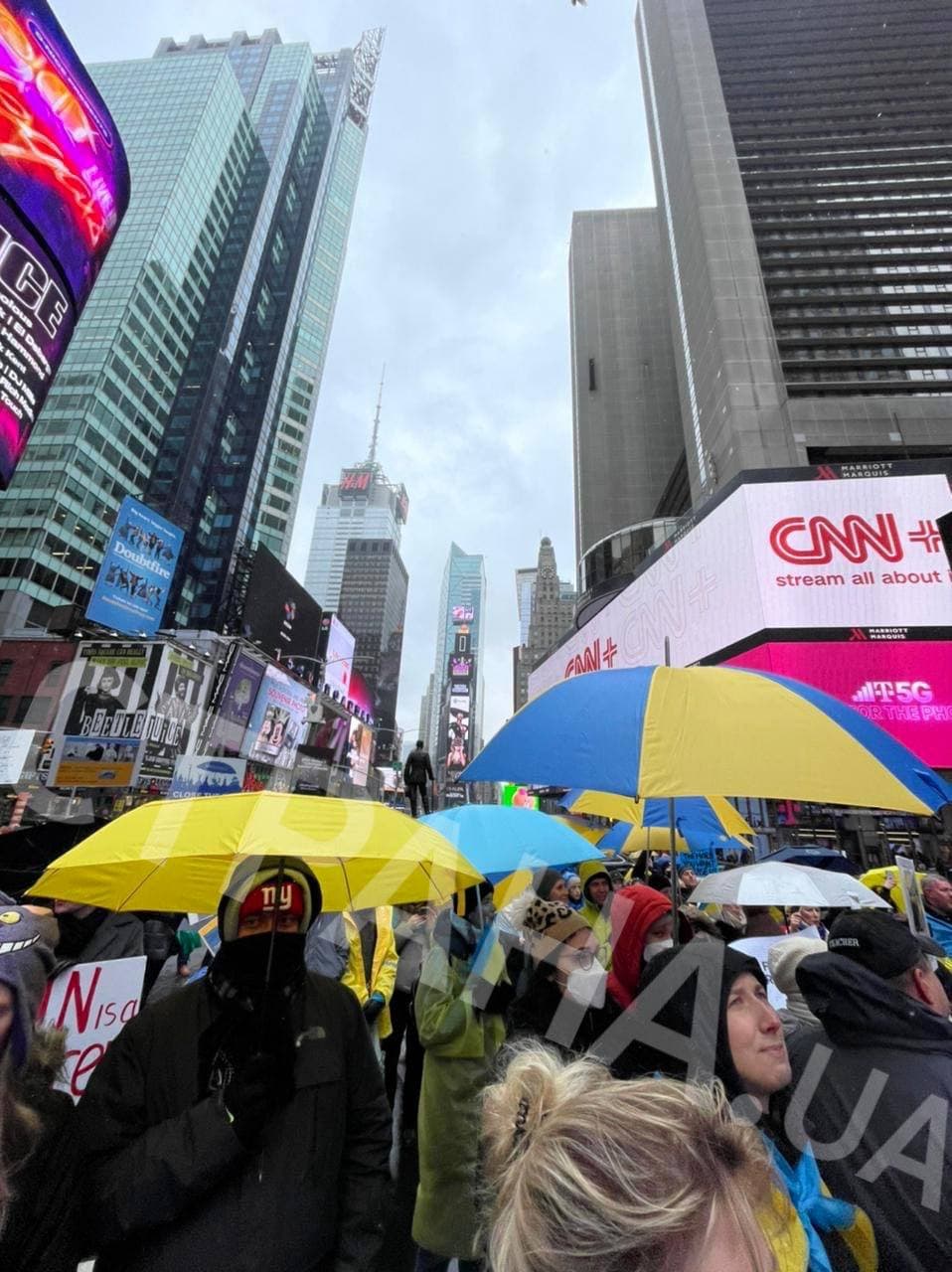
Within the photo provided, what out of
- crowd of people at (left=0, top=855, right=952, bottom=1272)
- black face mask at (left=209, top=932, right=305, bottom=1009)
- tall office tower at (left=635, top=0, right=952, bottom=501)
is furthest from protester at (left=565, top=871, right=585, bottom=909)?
tall office tower at (left=635, top=0, right=952, bottom=501)

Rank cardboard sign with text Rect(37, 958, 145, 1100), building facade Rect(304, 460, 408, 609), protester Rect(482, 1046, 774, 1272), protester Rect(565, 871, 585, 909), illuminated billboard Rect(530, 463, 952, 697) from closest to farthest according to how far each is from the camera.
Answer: protester Rect(482, 1046, 774, 1272) < cardboard sign with text Rect(37, 958, 145, 1100) < protester Rect(565, 871, 585, 909) < illuminated billboard Rect(530, 463, 952, 697) < building facade Rect(304, 460, 408, 609)

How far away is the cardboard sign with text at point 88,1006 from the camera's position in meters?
3.15

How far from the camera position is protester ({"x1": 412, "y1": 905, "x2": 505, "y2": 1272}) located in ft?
8.50

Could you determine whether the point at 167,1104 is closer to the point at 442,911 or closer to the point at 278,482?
the point at 442,911

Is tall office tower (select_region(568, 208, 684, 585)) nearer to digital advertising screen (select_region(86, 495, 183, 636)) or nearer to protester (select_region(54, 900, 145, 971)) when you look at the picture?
digital advertising screen (select_region(86, 495, 183, 636))

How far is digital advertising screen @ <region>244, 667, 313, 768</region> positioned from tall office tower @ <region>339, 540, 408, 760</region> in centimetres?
6017

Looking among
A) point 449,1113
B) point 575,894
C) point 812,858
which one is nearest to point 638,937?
point 449,1113

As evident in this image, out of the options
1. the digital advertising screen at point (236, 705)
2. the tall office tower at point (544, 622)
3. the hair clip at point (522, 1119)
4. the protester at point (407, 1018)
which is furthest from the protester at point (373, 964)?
the tall office tower at point (544, 622)

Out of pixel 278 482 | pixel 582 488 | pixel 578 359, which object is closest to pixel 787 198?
pixel 578 359

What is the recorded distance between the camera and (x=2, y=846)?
4805mm

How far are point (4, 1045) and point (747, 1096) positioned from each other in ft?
7.47

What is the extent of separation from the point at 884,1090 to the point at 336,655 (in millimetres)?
50203

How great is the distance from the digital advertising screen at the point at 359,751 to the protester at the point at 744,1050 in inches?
1961

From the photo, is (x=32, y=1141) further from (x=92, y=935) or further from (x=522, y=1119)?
(x=92, y=935)
